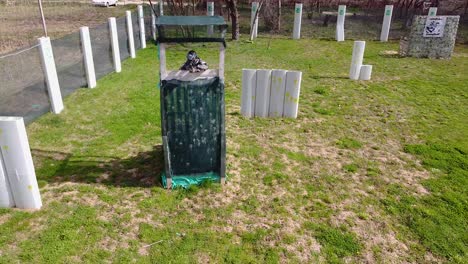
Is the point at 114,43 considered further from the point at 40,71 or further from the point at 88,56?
the point at 40,71

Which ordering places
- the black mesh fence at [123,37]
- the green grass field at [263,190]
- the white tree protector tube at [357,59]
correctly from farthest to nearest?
1. the black mesh fence at [123,37]
2. the white tree protector tube at [357,59]
3. the green grass field at [263,190]

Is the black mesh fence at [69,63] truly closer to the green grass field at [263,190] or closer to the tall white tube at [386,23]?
the green grass field at [263,190]

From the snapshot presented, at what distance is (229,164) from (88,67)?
458 centimetres

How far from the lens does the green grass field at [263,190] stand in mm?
3514

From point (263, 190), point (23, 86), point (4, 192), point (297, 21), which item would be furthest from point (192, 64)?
point (297, 21)

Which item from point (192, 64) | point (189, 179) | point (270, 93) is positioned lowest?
point (189, 179)

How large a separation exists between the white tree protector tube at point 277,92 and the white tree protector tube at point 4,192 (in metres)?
4.22

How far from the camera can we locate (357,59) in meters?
8.96

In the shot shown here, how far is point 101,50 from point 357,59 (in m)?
6.29

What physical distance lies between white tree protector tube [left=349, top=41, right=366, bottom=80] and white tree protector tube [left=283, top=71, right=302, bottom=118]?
3298 mm

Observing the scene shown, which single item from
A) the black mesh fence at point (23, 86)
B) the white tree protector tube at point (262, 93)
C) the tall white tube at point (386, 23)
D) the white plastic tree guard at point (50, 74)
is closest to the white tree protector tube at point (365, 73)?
the white tree protector tube at point (262, 93)

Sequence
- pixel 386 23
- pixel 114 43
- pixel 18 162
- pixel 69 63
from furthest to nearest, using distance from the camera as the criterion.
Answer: pixel 386 23 < pixel 114 43 < pixel 69 63 < pixel 18 162

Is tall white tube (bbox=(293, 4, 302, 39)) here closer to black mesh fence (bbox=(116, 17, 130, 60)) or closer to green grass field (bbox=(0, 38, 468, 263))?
black mesh fence (bbox=(116, 17, 130, 60))

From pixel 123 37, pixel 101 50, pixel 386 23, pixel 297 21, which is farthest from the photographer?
pixel 297 21
